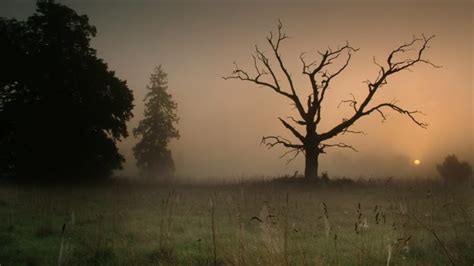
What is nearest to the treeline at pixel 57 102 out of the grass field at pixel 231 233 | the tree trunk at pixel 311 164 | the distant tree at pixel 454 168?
the grass field at pixel 231 233

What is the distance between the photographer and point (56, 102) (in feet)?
83.4

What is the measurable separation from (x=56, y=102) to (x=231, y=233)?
19.7 m

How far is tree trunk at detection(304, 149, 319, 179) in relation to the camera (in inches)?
983

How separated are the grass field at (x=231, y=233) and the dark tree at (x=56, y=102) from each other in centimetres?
905

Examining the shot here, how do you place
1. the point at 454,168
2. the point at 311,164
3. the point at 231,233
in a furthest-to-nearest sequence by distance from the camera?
the point at 454,168 < the point at 311,164 < the point at 231,233

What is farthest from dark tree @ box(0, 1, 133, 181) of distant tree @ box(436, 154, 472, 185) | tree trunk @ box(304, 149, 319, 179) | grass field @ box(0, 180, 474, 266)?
distant tree @ box(436, 154, 472, 185)

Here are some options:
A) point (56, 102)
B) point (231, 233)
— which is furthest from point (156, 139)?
point (231, 233)

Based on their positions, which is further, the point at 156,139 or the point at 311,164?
the point at 156,139

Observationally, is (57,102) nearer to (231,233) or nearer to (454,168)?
(231,233)

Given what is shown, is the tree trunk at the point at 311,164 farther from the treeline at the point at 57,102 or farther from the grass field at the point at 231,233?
the treeline at the point at 57,102

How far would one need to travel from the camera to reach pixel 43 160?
81.9 feet

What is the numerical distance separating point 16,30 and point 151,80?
2291cm

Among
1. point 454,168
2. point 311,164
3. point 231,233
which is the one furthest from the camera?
point 454,168

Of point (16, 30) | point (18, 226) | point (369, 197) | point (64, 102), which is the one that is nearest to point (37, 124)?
point (64, 102)
